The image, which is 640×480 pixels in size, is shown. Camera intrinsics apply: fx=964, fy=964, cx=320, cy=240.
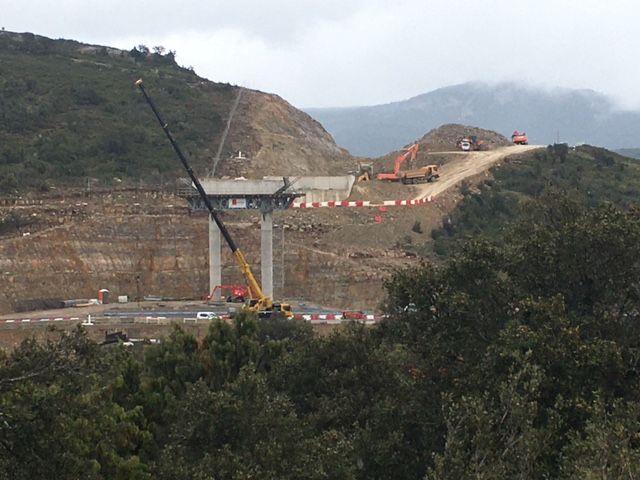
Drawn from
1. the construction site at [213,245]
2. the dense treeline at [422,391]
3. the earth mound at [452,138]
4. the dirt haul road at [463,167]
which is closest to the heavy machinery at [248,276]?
the construction site at [213,245]

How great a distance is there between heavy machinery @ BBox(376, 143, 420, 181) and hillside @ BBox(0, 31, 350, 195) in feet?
15.1

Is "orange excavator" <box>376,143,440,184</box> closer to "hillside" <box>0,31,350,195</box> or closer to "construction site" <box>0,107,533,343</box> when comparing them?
"construction site" <box>0,107,533,343</box>

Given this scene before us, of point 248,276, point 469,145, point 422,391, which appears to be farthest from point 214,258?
point 469,145

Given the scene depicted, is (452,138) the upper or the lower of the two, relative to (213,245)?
upper

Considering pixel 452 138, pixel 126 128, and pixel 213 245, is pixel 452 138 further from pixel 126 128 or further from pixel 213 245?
pixel 213 245

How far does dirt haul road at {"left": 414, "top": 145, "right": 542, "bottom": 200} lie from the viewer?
191ft

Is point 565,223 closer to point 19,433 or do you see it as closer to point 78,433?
point 78,433

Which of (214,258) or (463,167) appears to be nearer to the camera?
(214,258)

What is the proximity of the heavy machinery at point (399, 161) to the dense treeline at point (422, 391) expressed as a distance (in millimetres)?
37665

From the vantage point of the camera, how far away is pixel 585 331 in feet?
54.9

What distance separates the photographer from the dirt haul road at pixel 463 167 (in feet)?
191

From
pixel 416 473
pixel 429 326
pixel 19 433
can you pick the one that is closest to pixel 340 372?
pixel 429 326

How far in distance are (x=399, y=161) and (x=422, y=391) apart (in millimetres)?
44680

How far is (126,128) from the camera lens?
2584 inches
